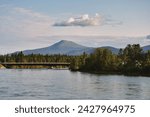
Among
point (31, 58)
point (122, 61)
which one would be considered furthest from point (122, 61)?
point (31, 58)

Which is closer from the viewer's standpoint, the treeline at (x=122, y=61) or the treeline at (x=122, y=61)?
the treeline at (x=122, y=61)

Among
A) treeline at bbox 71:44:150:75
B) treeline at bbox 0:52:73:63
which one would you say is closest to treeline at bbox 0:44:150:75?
treeline at bbox 71:44:150:75

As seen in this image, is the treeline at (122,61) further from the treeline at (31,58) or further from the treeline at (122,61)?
the treeline at (31,58)

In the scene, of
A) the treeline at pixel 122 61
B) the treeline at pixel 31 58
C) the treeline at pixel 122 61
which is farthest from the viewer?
the treeline at pixel 31 58

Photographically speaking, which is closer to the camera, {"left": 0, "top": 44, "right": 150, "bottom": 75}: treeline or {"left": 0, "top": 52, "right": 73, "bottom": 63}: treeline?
{"left": 0, "top": 44, "right": 150, "bottom": 75}: treeline

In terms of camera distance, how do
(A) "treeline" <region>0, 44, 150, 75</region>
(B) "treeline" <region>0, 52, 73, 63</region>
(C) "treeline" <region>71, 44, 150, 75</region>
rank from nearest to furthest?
(A) "treeline" <region>0, 44, 150, 75</region>, (C) "treeline" <region>71, 44, 150, 75</region>, (B) "treeline" <region>0, 52, 73, 63</region>

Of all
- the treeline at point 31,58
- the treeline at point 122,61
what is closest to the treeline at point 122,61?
the treeline at point 122,61

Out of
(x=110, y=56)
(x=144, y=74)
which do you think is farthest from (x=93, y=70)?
(x=144, y=74)

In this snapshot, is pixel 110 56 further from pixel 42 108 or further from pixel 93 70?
pixel 42 108

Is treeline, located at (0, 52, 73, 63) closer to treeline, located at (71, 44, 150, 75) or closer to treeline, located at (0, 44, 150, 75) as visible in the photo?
treeline, located at (0, 44, 150, 75)

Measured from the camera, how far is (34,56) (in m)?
110

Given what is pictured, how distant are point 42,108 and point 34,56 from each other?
325 ft

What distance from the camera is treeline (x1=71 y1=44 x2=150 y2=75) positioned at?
4932cm

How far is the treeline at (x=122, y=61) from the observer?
49319 mm
